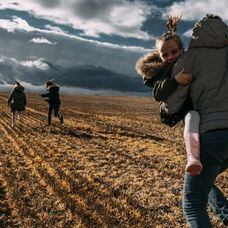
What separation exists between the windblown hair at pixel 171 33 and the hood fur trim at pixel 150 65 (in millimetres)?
136

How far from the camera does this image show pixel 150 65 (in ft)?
10.8

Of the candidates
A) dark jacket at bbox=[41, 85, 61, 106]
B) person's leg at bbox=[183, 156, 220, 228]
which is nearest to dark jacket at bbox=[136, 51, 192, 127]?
person's leg at bbox=[183, 156, 220, 228]

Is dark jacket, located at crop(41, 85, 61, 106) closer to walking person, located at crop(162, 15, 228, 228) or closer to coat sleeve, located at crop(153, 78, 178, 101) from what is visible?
coat sleeve, located at crop(153, 78, 178, 101)

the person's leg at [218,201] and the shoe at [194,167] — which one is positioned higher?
the shoe at [194,167]

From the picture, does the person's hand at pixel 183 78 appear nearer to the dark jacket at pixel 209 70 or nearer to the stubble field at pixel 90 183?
the dark jacket at pixel 209 70

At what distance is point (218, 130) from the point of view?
2.83m

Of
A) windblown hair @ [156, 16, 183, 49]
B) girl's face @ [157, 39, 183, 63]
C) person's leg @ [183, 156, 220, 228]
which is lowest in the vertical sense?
person's leg @ [183, 156, 220, 228]

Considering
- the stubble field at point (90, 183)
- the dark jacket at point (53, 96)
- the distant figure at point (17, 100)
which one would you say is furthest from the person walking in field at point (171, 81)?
the distant figure at point (17, 100)

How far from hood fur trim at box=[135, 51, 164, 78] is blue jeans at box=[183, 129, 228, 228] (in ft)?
2.28

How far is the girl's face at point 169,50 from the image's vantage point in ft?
10.7

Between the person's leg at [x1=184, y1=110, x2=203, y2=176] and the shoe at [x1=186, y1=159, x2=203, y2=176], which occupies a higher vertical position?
the person's leg at [x1=184, y1=110, x2=203, y2=176]

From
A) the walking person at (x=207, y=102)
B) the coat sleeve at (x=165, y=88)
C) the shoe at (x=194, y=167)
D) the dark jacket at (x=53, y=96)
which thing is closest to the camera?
the shoe at (x=194, y=167)

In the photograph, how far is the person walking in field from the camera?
2877mm

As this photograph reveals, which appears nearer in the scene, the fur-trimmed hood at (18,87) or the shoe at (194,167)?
the shoe at (194,167)
